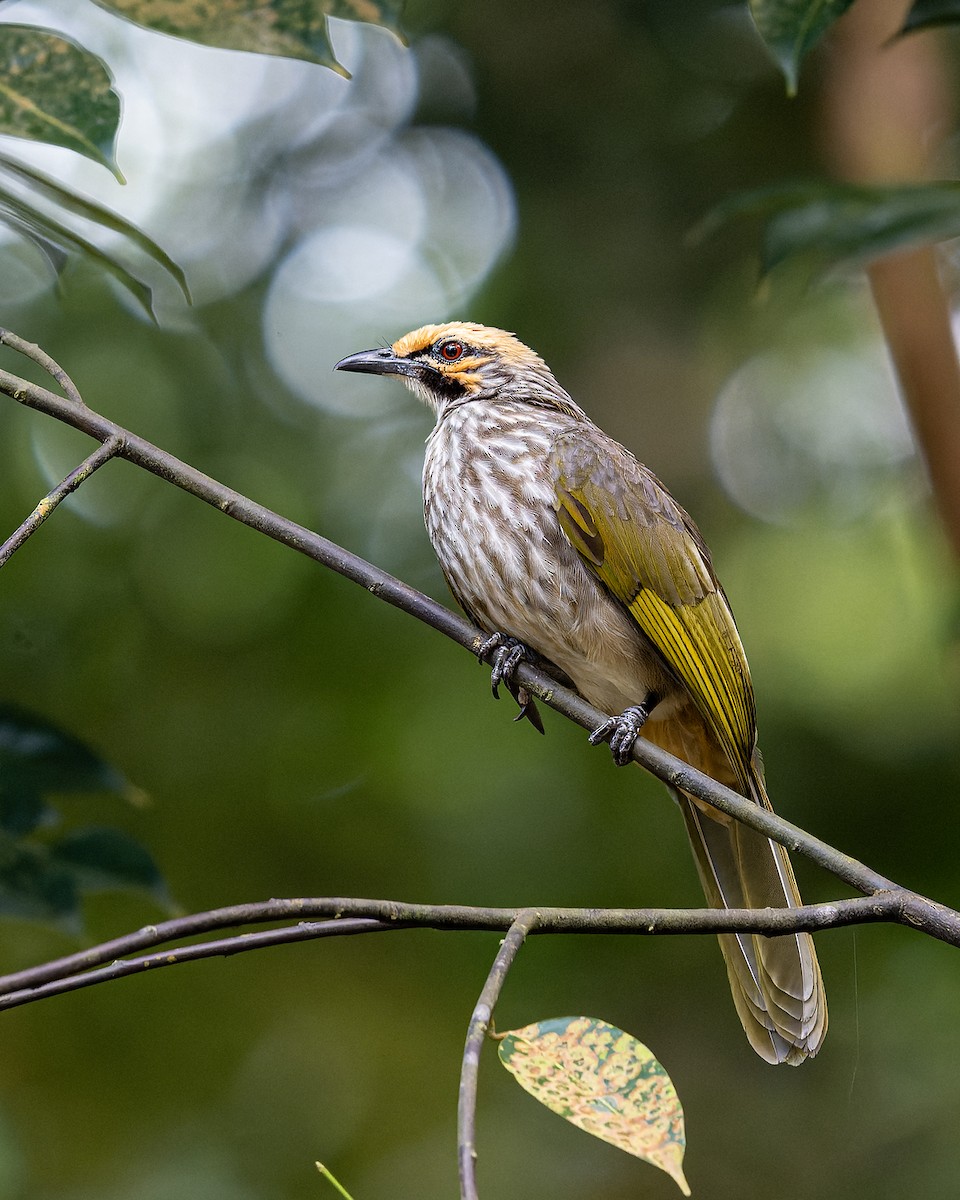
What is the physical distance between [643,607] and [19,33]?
1.55 meters

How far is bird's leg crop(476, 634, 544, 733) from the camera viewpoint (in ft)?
8.43

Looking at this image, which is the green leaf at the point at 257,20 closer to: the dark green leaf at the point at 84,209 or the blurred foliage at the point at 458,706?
the dark green leaf at the point at 84,209

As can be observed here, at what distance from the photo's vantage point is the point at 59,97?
1770mm

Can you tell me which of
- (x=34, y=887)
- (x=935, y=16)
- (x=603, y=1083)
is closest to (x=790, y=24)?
(x=935, y=16)

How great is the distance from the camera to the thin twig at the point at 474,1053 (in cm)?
98

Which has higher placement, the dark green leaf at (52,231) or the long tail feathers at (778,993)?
the dark green leaf at (52,231)

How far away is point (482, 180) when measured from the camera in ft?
18.0

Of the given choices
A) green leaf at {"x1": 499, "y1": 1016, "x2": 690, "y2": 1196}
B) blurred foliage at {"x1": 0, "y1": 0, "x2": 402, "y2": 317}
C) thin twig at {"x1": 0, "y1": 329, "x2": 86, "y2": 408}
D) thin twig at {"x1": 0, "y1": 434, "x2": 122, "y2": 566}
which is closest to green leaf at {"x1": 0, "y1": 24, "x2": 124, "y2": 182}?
blurred foliage at {"x1": 0, "y1": 0, "x2": 402, "y2": 317}

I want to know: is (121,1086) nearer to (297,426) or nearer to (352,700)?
(352,700)

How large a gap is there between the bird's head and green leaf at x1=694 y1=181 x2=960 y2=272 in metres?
1.20

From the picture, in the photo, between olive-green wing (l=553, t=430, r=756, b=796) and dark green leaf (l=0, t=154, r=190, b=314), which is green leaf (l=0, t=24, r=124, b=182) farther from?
olive-green wing (l=553, t=430, r=756, b=796)

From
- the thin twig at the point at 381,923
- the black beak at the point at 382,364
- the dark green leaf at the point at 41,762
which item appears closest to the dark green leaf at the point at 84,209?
the dark green leaf at the point at 41,762

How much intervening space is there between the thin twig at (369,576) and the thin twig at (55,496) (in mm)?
30

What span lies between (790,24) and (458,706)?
9.65 ft
